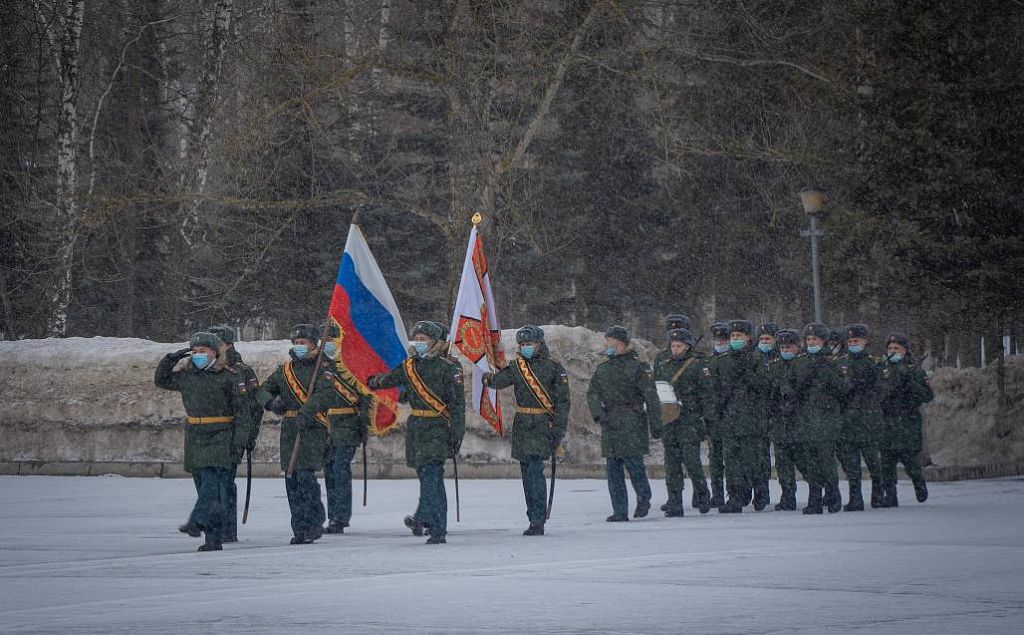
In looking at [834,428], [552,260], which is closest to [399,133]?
[552,260]

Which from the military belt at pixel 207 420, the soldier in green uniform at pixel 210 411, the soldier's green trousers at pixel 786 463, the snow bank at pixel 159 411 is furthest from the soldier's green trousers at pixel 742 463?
the snow bank at pixel 159 411

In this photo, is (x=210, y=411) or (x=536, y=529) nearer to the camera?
(x=210, y=411)

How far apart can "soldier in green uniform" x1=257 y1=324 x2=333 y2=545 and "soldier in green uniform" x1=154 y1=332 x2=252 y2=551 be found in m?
0.51

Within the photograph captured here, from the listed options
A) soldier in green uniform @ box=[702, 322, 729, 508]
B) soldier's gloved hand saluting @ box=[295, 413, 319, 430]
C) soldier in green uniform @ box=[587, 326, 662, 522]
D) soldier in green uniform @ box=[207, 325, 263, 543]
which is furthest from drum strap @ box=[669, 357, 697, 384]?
soldier in green uniform @ box=[207, 325, 263, 543]

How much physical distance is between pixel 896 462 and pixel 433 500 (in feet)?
18.7

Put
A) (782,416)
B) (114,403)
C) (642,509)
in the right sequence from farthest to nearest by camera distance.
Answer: (114,403)
(782,416)
(642,509)

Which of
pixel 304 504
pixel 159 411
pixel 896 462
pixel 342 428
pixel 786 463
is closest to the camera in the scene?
pixel 304 504

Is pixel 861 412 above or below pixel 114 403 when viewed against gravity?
below

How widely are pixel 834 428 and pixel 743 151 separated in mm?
10611

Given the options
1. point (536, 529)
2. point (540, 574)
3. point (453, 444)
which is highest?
point (453, 444)

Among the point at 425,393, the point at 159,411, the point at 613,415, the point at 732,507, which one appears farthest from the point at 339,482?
the point at 159,411

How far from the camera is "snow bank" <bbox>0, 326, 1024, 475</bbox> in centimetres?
2264

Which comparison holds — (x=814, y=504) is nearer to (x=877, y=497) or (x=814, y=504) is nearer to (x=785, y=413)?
(x=785, y=413)

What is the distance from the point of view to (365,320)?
14875 mm
